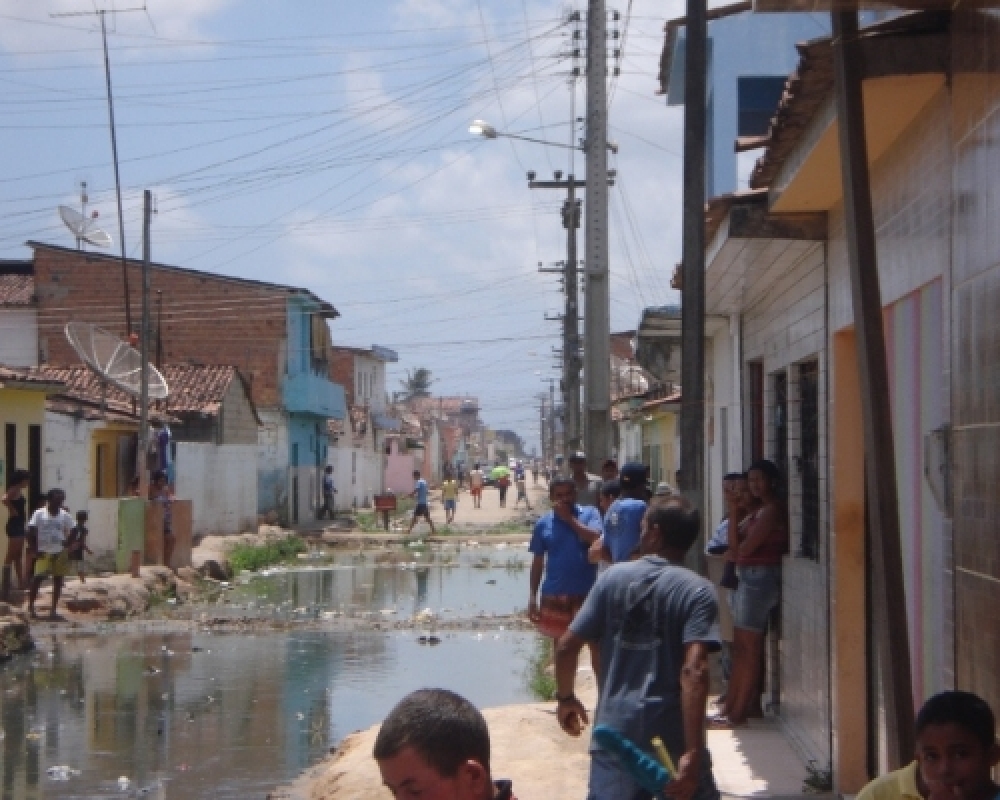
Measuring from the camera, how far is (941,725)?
399 cm

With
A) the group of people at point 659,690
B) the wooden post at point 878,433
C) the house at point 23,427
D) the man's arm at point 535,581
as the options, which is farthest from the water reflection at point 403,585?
the wooden post at point 878,433

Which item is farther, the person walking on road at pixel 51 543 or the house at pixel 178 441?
the house at pixel 178 441

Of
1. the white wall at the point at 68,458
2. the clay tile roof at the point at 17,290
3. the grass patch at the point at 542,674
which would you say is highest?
the clay tile roof at the point at 17,290

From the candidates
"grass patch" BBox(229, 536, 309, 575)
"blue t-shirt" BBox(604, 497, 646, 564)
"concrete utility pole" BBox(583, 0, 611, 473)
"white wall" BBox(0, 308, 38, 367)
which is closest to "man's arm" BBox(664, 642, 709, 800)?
"blue t-shirt" BBox(604, 497, 646, 564)

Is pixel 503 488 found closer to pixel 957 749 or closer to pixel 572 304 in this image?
pixel 572 304

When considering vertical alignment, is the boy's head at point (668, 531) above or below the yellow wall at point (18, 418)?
below

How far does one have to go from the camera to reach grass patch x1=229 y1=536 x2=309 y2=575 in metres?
29.9

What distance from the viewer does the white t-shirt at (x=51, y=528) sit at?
1933cm

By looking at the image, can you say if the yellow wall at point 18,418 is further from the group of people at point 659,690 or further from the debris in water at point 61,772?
the group of people at point 659,690

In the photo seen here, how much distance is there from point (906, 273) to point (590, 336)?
12.9 meters

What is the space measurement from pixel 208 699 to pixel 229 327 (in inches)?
1253

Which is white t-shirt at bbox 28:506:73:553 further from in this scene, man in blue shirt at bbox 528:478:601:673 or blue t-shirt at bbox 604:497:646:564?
blue t-shirt at bbox 604:497:646:564

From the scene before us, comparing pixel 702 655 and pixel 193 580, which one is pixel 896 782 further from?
pixel 193 580

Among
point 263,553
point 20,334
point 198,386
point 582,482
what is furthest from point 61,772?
point 20,334
